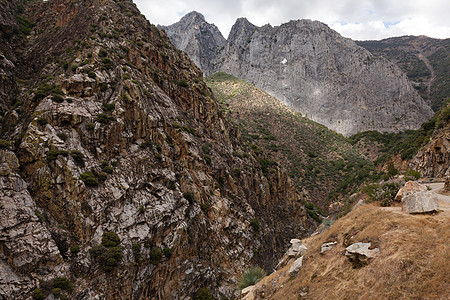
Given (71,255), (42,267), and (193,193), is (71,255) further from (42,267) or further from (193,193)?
(193,193)

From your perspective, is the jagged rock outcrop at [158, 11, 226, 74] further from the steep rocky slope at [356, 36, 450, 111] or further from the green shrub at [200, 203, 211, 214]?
the green shrub at [200, 203, 211, 214]

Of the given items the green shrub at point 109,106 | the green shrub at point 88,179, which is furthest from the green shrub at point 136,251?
the green shrub at point 109,106

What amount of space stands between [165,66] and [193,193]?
877 inches

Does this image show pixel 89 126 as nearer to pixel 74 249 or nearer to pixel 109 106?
pixel 109 106

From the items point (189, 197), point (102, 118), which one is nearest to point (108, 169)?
point (102, 118)

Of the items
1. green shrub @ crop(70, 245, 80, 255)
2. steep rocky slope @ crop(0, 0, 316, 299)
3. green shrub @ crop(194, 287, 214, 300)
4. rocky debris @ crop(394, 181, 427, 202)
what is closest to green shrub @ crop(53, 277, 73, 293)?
steep rocky slope @ crop(0, 0, 316, 299)

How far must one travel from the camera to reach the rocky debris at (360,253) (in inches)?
412

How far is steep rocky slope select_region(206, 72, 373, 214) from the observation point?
58.1 m

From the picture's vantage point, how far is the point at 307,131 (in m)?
79.2

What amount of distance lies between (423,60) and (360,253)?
599 feet

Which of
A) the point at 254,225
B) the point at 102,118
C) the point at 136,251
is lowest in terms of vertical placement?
the point at 254,225

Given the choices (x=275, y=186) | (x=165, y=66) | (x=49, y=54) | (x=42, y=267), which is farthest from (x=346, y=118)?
(x=42, y=267)

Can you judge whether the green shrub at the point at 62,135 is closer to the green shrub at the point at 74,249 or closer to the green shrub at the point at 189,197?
the green shrub at the point at 74,249

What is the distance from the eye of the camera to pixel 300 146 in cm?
7050
